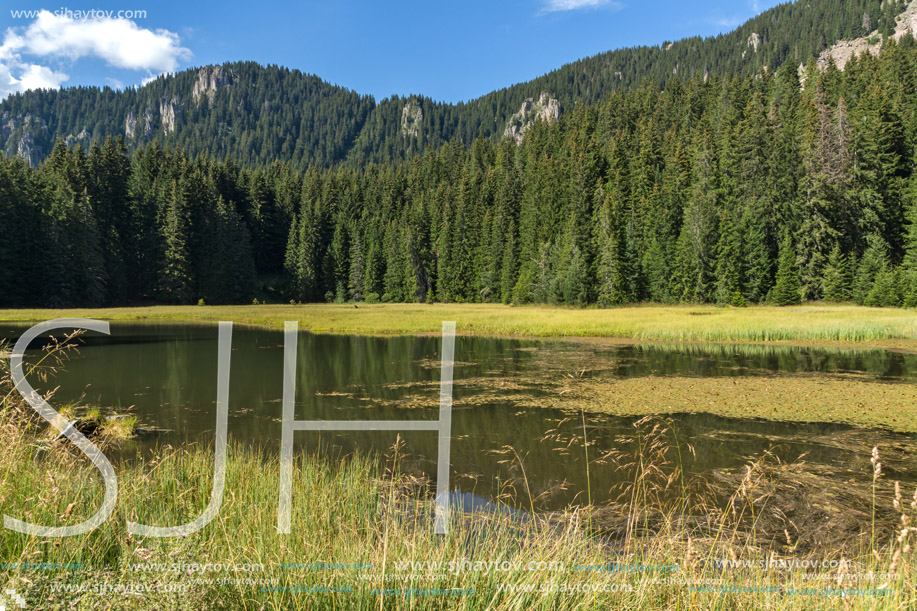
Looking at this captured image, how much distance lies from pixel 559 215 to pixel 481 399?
54.7 meters

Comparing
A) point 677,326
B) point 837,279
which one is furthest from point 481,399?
point 837,279

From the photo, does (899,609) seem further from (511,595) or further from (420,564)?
(420,564)

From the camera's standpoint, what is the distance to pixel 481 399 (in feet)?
45.5

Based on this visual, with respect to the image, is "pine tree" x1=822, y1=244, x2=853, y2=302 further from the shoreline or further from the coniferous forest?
the shoreline

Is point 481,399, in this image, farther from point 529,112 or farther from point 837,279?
point 529,112

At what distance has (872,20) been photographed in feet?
450

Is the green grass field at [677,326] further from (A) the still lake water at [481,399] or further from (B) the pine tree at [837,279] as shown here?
(B) the pine tree at [837,279]

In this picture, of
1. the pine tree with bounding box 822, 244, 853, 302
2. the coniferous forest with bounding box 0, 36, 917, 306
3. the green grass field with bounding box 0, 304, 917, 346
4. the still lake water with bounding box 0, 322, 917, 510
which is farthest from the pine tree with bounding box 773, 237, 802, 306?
the still lake water with bounding box 0, 322, 917, 510

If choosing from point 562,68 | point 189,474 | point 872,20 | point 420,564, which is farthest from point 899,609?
point 562,68

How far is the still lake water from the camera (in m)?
8.52

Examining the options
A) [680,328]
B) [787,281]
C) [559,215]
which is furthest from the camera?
[559,215]

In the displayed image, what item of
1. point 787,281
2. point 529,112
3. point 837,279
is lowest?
point 787,281

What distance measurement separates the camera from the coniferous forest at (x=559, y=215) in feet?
168

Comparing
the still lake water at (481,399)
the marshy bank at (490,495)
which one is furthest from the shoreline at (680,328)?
the marshy bank at (490,495)
